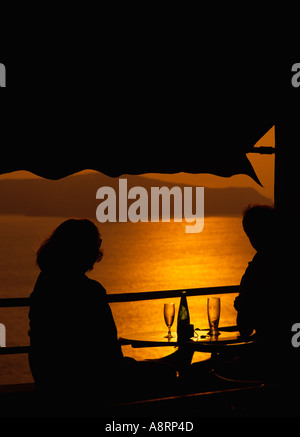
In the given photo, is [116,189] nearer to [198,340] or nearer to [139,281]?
[198,340]

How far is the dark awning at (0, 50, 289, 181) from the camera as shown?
3.82 metres

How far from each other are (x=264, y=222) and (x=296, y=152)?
78 cm

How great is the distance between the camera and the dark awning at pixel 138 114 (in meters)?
3.82

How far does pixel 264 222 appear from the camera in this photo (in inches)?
132

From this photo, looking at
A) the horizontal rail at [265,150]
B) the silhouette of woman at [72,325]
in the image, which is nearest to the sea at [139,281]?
the silhouette of woman at [72,325]

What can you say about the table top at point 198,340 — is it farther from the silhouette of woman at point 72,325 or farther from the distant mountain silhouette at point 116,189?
the distant mountain silhouette at point 116,189

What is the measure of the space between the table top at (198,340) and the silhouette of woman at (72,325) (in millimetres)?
528

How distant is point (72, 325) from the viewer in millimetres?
2738

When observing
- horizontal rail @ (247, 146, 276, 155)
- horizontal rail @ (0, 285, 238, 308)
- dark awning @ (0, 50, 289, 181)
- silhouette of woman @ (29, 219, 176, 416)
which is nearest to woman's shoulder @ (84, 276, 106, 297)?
silhouette of woman @ (29, 219, 176, 416)

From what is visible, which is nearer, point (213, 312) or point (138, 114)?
point (213, 312)

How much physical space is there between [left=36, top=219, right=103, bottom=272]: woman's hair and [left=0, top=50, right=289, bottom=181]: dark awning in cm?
121

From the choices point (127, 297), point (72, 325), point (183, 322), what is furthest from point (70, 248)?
point (127, 297)

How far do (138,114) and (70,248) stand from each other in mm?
1582
